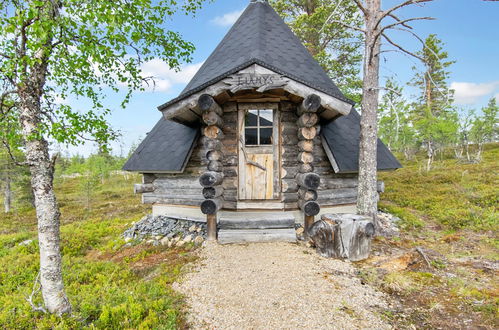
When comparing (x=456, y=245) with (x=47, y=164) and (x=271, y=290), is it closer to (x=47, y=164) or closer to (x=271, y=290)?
(x=271, y=290)

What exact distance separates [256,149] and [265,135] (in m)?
0.51

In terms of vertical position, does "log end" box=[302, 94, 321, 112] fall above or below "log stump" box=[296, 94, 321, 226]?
above

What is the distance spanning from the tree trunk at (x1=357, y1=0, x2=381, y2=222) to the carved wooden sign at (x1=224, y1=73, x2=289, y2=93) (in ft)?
8.38

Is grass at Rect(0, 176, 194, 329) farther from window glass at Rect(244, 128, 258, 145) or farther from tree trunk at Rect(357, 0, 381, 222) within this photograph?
tree trunk at Rect(357, 0, 381, 222)

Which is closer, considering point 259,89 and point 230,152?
point 259,89

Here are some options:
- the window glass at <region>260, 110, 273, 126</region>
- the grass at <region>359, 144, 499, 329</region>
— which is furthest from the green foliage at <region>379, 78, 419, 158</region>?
the window glass at <region>260, 110, 273, 126</region>

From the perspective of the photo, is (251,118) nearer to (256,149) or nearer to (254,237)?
(256,149)

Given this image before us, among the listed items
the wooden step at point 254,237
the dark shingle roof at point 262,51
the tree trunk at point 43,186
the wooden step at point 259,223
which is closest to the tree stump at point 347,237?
the wooden step at point 254,237

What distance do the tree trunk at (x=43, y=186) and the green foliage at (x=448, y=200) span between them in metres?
9.23

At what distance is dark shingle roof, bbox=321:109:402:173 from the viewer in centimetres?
720

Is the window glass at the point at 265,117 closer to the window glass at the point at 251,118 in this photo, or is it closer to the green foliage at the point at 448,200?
the window glass at the point at 251,118

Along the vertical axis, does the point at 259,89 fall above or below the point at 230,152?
above

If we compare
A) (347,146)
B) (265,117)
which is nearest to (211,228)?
(265,117)

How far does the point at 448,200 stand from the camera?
1045 centimetres
